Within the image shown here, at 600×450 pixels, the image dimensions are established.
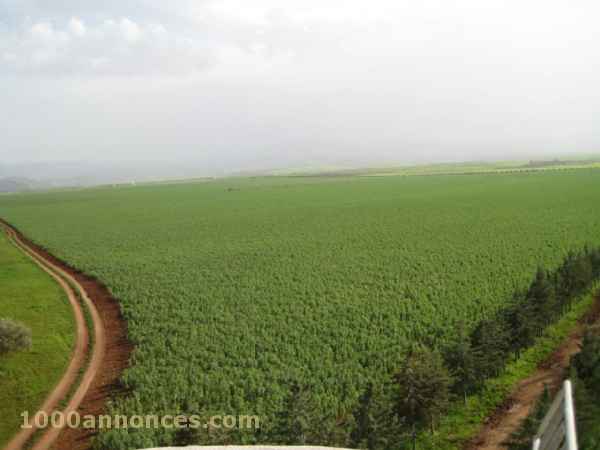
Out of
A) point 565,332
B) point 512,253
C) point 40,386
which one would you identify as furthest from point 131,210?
point 565,332

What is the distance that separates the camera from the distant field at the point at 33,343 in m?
17.3

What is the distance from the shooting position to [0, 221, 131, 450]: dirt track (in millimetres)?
15422

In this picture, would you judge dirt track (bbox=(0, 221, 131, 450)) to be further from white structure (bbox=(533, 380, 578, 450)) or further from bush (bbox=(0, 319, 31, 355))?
white structure (bbox=(533, 380, 578, 450))

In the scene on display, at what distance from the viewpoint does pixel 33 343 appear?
22609 mm

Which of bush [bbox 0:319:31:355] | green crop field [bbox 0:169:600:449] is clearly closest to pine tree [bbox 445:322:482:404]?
green crop field [bbox 0:169:600:449]

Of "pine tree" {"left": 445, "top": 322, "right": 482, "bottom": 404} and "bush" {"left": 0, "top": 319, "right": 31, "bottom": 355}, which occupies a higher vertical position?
"bush" {"left": 0, "top": 319, "right": 31, "bottom": 355}

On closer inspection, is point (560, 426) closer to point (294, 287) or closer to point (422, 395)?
point (422, 395)

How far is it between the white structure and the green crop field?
40.6ft

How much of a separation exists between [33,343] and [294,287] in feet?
63.2

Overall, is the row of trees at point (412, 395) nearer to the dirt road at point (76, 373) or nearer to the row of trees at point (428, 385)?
the row of trees at point (428, 385)

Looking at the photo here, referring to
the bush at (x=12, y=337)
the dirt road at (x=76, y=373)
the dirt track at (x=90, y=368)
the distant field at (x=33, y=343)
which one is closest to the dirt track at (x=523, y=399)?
the dirt track at (x=90, y=368)

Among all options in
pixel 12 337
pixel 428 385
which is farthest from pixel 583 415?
pixel 12 337

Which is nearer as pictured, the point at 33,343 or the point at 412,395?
the point at 412,395

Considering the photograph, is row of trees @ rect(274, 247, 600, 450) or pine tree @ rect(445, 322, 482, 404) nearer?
row of trees @ rect(274, 247, 600, 450)
